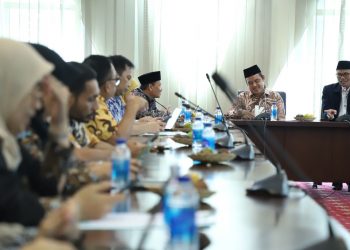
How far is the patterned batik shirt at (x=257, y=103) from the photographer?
208 inches

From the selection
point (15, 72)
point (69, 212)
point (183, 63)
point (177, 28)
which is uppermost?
point (177, 28)

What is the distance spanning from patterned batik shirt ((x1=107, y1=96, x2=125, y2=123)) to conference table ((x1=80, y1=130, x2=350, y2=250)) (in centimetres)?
192

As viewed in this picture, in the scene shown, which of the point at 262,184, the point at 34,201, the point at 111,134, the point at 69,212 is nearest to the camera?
the point at 69,212

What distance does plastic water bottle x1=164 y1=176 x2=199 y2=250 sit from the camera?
44.0 inches

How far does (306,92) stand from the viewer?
618 cm

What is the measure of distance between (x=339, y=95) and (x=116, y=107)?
2.36 meters

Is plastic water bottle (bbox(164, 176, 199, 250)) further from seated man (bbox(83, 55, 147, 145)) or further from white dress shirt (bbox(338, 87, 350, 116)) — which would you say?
white dress shirt (bbox(338, 87, 350, 116))

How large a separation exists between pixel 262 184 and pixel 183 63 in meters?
4.57

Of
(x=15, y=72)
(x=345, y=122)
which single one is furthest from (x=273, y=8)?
(x=15, y=72)

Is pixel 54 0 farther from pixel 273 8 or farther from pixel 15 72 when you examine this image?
pixel 15 72

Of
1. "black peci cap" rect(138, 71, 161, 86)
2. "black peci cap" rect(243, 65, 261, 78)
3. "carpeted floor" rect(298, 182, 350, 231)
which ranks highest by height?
"black peci cap" rect(243, 65, 261, 78)

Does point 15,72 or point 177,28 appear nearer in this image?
point 15,72

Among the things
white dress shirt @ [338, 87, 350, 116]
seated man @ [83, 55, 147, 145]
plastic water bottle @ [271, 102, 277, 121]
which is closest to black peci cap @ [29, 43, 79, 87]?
seated man @ [83, 55, 147, 145]

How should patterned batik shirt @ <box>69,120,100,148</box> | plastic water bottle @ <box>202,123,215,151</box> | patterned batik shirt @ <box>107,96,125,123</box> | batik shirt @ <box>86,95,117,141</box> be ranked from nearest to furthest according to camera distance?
patterned batik shirt @ <box>69,120,100,148</box>, plastic water bottle @ <box>202,123,215,151</box>, batik shirt @ <box>86,95,117,141</box>, patterned batik shirt @ <box>107,96,125,123</box>
